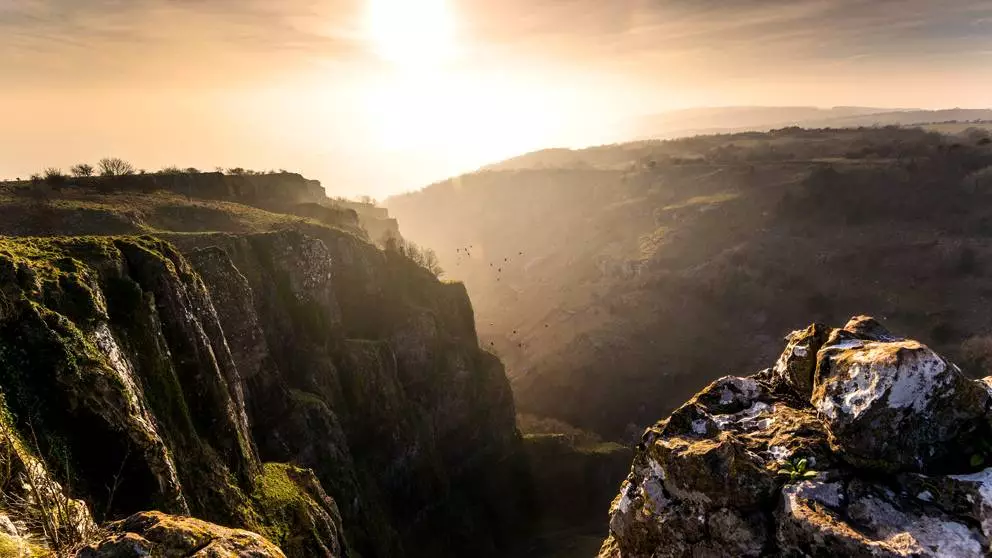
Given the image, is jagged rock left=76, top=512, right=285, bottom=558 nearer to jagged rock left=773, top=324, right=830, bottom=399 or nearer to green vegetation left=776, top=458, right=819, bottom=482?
green vegetation left=776, top=458, right=819, bottom=482

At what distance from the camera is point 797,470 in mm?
15219

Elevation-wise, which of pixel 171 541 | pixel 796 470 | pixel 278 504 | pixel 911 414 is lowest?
pixel 278 504

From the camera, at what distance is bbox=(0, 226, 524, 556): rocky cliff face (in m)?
17.3

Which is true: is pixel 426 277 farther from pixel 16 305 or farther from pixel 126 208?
pixel 16 305

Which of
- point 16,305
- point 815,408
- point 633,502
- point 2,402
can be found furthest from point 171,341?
point 815,408

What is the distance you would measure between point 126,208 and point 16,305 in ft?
129

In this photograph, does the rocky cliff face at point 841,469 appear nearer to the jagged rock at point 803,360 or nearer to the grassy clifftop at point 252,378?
the jagged rock at point 803,360

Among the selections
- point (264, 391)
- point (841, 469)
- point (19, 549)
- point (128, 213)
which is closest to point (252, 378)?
point (264, 391)

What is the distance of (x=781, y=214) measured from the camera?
14675cm

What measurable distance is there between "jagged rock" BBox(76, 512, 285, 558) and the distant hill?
95.7 metres

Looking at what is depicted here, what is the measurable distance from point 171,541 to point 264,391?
3057 centimetres

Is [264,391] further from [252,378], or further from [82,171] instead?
[82,171]

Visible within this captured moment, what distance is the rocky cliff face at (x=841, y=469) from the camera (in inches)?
525

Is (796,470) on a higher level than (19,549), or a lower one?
lower
